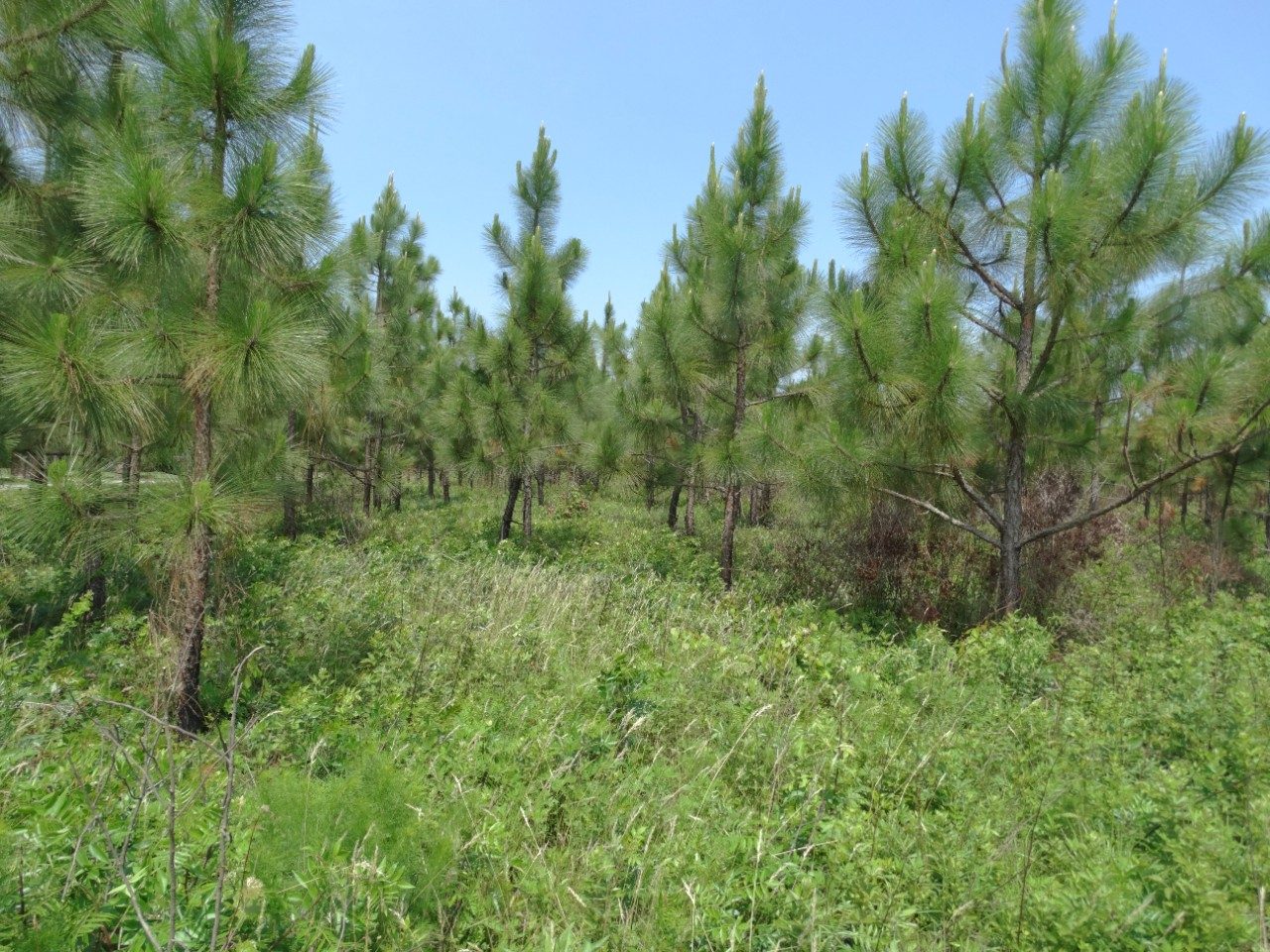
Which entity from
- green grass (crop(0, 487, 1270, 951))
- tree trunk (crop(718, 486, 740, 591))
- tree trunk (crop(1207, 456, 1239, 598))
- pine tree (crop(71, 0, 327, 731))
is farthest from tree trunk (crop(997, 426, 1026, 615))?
pine tree (crop(71, 0, 327, 731))

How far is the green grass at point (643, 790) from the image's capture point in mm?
1896

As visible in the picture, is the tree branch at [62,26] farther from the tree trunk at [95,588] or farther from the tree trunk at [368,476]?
the tree trunk at [368,476]

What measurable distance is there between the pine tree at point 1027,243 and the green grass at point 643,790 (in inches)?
67.0

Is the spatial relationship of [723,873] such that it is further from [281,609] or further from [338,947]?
[281,609]

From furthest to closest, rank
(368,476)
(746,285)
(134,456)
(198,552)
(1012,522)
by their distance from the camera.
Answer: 1. (368,476)
2. (746,285)
3. (1012,522)
4. (134,456)
5. (198,552)

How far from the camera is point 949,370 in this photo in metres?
4.56

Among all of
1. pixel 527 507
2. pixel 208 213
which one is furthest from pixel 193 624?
pixel 527 507

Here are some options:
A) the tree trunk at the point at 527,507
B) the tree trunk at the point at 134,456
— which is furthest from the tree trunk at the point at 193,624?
the tree trunk at the point at 527,507

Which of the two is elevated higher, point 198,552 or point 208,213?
point 208,213

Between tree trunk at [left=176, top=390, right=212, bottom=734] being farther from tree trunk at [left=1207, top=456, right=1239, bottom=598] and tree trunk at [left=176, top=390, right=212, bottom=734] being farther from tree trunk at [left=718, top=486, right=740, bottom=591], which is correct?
tree trunk at [left=1207, top=456, right=1239, bottom=598]

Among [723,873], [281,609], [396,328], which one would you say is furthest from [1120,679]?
[396,328]

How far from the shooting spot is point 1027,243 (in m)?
5.01

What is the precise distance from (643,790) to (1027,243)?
485 cm

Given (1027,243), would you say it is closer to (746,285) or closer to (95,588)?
(746,285)
